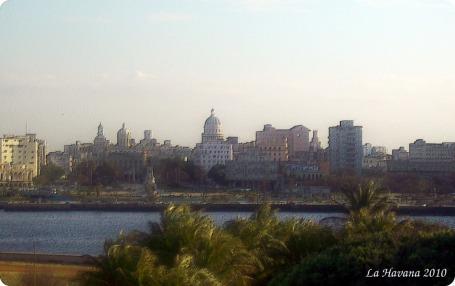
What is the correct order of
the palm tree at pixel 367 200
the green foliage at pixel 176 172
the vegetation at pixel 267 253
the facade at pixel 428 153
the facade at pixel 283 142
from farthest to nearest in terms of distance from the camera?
the facade at pixel 428 153, the green foliage at pixel 176 172, the facade at pixel 283 142, the palm tree at pixel 367 200, the vegetation at pixel 267 253

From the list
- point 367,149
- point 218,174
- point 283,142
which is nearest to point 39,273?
point 218,174

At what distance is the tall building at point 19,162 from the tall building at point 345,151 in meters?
7.25

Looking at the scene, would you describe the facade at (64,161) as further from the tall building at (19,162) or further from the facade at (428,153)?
the facade at (428,153)

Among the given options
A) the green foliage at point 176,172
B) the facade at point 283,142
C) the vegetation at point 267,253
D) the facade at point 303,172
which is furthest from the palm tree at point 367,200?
the facade at point 303,172

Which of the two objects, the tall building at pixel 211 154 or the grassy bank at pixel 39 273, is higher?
the tall building at pixel 211 154

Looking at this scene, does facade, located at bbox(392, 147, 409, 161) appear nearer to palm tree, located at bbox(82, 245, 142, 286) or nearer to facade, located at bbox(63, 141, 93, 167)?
facade, located at bbox(63, 141, 93, 167)

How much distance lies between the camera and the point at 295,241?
5.98m

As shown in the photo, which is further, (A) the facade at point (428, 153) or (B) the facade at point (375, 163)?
(B) the facade at point (375, 163)

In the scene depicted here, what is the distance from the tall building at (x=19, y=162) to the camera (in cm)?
1948

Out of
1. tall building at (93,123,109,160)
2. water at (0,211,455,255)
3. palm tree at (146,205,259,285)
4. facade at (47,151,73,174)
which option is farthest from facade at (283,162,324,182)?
palm tree at (146,205,259,285)

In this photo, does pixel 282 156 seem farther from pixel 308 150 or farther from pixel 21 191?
pixel 21 191

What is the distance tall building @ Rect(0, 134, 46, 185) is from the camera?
63.9 ft

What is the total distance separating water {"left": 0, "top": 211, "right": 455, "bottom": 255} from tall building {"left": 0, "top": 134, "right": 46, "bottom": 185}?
966 mm

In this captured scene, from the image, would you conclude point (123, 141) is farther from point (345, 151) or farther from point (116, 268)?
point (116, 268)
